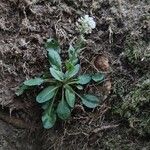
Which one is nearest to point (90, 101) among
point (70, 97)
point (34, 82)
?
point (70, 97)

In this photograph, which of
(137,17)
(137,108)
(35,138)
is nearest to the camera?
(137,108)

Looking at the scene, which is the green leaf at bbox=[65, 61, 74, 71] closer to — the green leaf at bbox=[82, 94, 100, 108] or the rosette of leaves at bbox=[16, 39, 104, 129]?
the rosette of leaves at bbox=[16, 39, 104, 129]

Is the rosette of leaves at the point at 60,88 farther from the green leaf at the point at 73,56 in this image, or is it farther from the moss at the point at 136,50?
the moss at the point at 136,50

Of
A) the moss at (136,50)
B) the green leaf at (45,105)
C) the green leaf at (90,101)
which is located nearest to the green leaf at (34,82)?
the green leaf at (45,105)

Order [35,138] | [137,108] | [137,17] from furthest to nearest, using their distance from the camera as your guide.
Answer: [137,17]
[35,138]
[137,108]

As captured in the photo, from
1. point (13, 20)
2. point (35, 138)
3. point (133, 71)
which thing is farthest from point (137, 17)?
point (35, 138)

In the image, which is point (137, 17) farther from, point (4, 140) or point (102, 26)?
point (4, 140)

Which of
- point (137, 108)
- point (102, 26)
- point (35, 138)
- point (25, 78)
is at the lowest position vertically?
point (35, 138)
